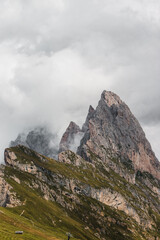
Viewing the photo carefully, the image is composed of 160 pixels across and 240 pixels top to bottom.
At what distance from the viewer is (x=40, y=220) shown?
199125 mm

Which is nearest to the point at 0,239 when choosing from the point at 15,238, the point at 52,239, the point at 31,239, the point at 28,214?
the point at 15,238

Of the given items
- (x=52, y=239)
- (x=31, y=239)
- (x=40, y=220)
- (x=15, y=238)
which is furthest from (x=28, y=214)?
(x=15, y=238)

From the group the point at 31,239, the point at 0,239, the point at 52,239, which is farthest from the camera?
the point at 52,239

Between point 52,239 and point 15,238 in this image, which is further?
point 52,239

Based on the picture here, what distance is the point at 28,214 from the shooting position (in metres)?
195

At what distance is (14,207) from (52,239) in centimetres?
8008

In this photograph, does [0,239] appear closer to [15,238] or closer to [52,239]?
[15,238]

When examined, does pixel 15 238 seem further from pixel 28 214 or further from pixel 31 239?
pixel 28 214

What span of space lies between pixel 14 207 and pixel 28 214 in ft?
40.2

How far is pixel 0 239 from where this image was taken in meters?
80.0

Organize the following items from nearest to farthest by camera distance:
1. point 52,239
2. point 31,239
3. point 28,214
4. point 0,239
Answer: point 0,239, point 31,239, point 52,239, point 28,214

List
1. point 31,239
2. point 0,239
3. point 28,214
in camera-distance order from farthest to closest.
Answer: point 28,214 → point 31,239 → point 0,239

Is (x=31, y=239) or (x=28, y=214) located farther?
(x=28, y=214)

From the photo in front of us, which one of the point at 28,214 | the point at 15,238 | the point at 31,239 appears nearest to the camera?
the point at 15,238
